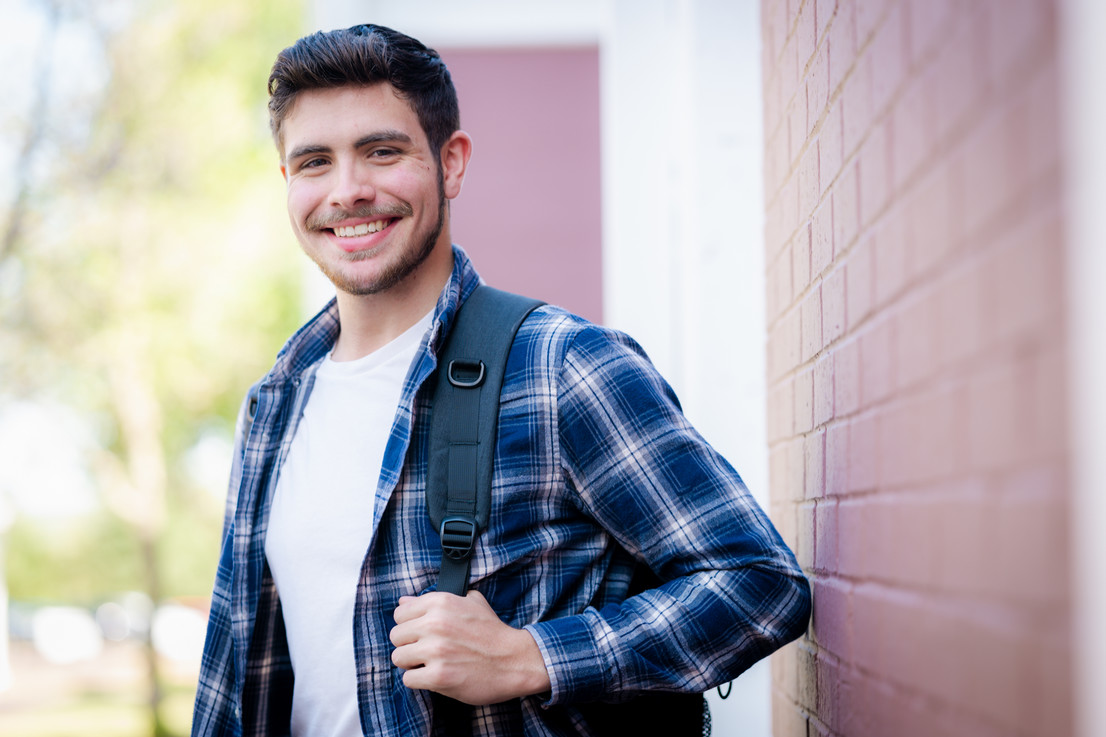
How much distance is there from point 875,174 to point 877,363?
0.28 meters

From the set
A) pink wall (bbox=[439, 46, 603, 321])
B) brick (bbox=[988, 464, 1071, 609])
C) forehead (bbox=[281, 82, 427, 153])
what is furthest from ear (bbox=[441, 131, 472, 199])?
pink wall (bbox=[439, 46, 603, 321])

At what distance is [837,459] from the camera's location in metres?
1.76

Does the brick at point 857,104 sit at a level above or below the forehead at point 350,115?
below

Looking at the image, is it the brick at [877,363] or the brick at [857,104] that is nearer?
the brick at [877,363]

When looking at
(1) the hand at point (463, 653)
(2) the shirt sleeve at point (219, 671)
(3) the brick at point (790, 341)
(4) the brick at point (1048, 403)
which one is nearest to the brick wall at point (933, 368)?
(4) the brick at point (1048, 403)

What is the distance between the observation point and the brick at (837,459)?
1.70 m

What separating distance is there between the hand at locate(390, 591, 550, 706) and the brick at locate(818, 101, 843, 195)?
0.99 m

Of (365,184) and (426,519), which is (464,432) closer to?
(426,519)

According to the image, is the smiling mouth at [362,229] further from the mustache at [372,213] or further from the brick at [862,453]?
the brick at [862,453]

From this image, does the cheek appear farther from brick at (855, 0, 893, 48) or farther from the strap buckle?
brick at (855, 0, 893, 48)

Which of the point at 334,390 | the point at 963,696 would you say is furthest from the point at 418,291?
the point at 963,696

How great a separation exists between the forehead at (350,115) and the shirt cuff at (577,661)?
115 centimetres

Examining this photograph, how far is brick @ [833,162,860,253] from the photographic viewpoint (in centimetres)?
159

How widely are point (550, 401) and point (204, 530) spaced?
15.6 metres
